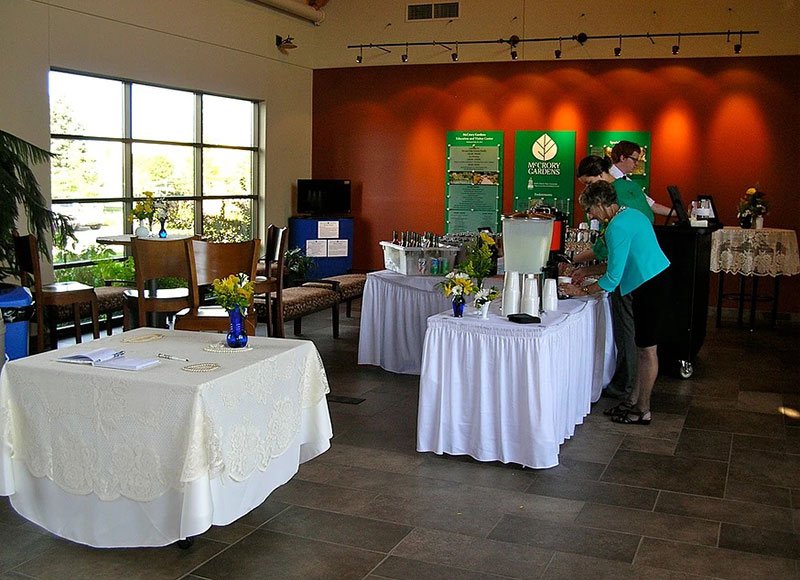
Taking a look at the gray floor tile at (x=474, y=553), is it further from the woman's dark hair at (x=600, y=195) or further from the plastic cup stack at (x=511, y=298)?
the woman's dark hair at (x=600, y=195)

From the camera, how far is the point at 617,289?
5.97 meters

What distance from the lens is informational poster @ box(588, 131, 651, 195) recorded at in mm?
11242

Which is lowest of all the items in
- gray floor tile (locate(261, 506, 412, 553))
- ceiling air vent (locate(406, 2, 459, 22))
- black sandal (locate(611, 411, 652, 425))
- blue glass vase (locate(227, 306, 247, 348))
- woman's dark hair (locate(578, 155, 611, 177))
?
gray floor tile (locate(261, 506, 412, 553))

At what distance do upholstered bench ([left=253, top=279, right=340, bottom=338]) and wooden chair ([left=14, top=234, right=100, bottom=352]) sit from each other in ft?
4.82

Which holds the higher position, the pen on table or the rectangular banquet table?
the pen on table

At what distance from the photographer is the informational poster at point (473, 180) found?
12.0 m

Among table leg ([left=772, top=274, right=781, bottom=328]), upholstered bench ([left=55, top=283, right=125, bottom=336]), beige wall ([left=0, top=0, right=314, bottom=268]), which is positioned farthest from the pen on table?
table leg ([left=772, top=274, right=781, bottom=328])

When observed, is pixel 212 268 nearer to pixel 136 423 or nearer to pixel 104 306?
pixel 136 423

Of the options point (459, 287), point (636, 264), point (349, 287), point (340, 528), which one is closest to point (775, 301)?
point (349, 287)

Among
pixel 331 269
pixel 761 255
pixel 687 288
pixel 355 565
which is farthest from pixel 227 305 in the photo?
pixel 331 269

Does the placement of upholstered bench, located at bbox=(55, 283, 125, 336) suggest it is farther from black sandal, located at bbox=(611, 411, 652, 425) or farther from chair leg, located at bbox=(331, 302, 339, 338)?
black sandal, located at bbox=(611, 411, 652, 425)

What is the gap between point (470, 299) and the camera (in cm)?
561

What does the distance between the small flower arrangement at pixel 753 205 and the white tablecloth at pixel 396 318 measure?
4730 mm

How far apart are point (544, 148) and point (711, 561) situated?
28.2 ft
